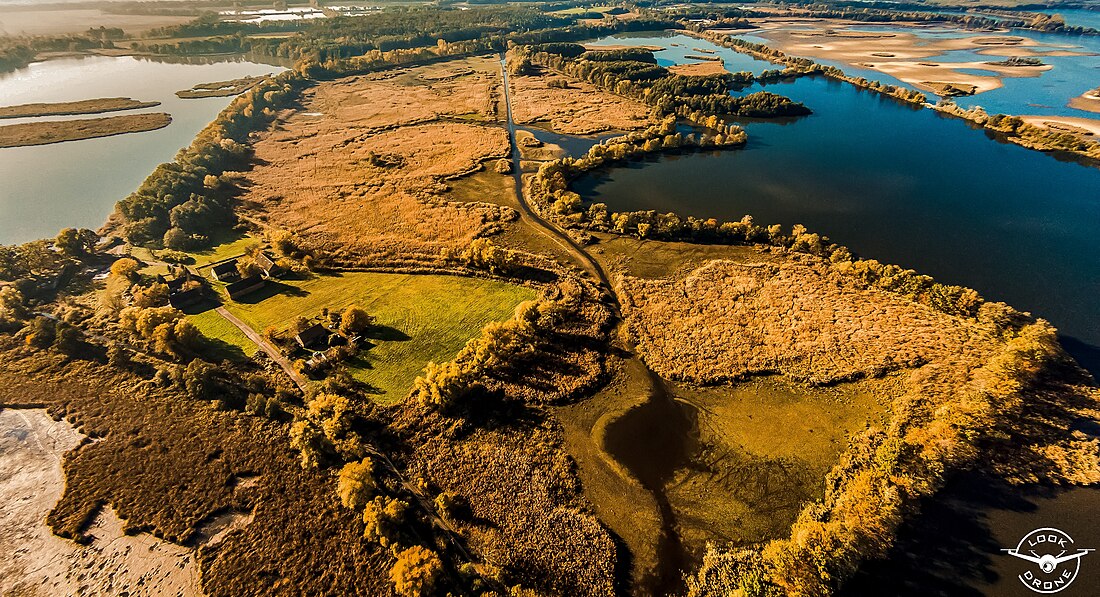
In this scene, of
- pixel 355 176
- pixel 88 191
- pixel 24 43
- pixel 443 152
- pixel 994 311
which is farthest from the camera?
pixel 24 43

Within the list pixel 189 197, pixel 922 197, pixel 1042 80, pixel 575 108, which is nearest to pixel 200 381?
pixel 189 197

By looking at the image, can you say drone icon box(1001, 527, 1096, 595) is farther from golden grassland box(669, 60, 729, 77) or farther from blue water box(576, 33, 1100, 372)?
golden grassland box(669, 60, 729, 77)

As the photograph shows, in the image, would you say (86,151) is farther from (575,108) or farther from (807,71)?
(807,71)

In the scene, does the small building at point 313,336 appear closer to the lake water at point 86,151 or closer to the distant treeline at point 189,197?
the distant treeline at point 189,197

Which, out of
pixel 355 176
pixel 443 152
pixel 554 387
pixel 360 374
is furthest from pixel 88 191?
pixel 554 387

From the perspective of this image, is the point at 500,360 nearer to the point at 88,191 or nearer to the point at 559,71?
the point at 88,191

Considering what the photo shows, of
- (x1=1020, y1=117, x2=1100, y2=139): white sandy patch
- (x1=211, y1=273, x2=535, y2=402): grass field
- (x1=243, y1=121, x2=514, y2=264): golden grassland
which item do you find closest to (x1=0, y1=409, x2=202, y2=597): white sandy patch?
(x1=211, y1=273, x2=535, y2=402): grass field
